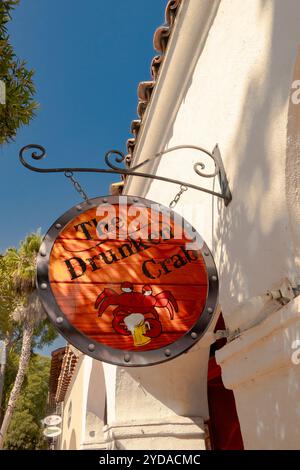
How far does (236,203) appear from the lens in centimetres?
252

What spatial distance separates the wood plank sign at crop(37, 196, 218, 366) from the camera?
1.98 meters

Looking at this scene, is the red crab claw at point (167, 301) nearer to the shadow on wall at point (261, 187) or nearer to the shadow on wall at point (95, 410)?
the shadow on wall at point (261, 187)

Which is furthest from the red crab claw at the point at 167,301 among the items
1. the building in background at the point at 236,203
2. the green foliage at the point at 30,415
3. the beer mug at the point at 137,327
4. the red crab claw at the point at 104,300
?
the green foliage at the point at 30,415

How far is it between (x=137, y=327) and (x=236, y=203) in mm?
1035

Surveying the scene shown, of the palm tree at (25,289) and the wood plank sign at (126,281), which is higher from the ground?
the palm tree at (25,289)

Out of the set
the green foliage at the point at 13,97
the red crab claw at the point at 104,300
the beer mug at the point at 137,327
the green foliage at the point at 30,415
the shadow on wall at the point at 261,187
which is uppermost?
the green foliage at the point at 30,415

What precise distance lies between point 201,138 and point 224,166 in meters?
A: 0.63

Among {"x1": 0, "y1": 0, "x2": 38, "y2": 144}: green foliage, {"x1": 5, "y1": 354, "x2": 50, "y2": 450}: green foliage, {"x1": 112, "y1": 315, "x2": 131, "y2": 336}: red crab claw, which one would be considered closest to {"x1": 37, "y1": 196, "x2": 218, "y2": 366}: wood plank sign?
{"x1": 112, "y1": 315, "x2": 131, "y2": 336}: red crab claw

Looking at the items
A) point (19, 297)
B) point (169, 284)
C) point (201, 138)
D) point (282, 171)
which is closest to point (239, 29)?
point (201, 138)

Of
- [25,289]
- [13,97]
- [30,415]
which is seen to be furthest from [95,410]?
[30,415]

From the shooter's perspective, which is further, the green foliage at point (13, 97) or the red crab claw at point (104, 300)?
the green foliage at point (13, 97)

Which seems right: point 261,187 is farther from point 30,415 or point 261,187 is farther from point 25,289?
point 30,415

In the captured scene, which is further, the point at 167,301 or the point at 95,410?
the point at 95,410

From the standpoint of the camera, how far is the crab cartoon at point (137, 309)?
6.68ft
